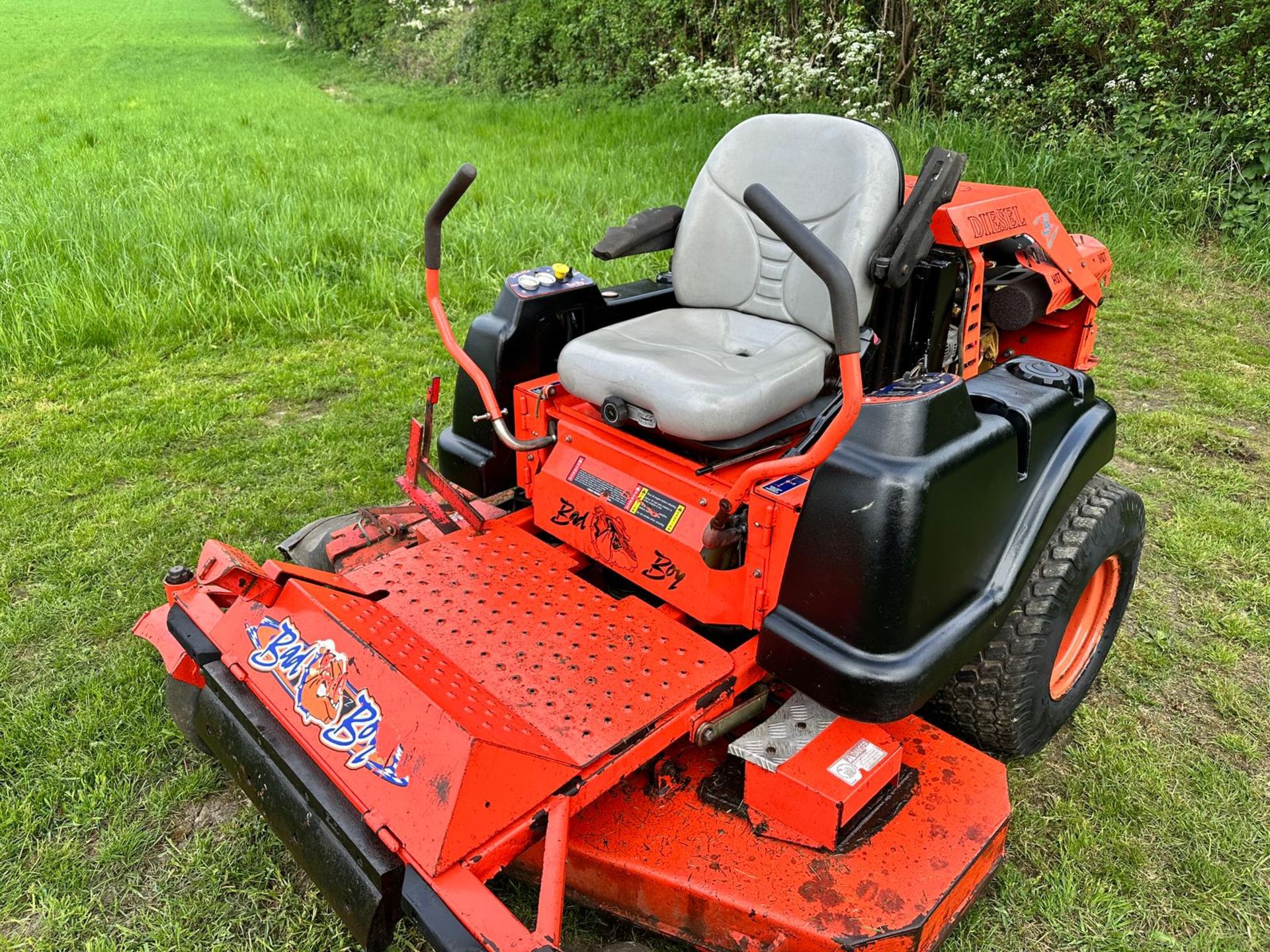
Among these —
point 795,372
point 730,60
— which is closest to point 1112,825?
point 795,372

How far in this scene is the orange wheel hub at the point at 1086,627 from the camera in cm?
253

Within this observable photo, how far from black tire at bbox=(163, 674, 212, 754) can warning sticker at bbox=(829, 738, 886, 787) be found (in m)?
1.45

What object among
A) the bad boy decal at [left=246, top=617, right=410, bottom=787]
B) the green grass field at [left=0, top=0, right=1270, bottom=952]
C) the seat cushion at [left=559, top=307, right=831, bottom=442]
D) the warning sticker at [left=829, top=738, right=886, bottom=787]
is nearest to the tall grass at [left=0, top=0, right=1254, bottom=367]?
the green grass field at [left=0, top=0, right=1270, bottom=952]

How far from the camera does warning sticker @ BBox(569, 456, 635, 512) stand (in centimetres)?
235

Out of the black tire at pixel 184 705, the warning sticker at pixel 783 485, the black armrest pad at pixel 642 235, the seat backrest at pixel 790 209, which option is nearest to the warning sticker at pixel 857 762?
the warning sticker at pixel 783 485

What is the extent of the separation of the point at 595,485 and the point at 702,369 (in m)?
0.42

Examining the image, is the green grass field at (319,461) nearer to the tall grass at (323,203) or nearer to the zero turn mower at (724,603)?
the tall grass at (323,203)

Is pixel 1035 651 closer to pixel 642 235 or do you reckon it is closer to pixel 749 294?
pixel 749 294

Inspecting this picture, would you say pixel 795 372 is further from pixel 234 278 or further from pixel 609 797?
pixel 234 278

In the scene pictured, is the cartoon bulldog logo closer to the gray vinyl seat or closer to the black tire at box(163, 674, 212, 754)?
the black tire at box(163, 674, 212, 754)

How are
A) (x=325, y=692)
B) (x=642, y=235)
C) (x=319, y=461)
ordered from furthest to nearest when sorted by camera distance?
(x=319, y=461) → (x=642, y=235) → (x=325, y=692)

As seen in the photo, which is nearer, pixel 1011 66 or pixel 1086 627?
pixel 1086 627

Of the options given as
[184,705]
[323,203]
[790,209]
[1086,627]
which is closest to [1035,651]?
[1086,627]

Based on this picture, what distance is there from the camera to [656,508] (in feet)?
7.45
